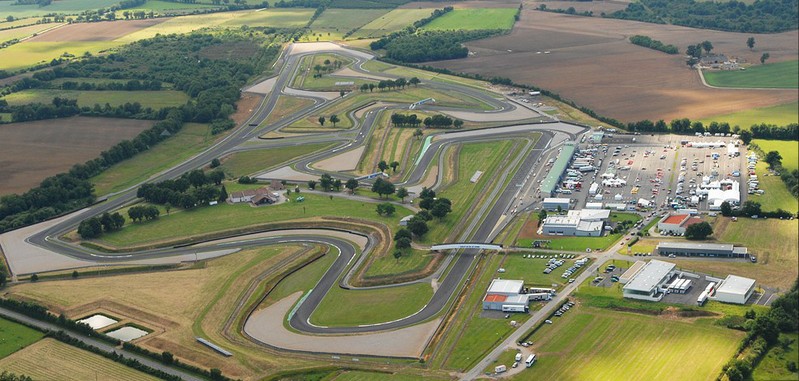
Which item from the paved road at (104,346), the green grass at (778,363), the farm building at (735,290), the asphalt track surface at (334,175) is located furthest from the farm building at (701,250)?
the paved road at (104,346)

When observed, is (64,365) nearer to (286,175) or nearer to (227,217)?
(227,217)

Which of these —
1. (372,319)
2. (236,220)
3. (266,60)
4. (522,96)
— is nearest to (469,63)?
(522,96)

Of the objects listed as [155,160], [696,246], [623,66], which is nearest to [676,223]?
[696,246]

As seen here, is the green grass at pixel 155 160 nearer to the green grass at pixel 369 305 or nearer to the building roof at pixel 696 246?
the green grass at pixel 369 305

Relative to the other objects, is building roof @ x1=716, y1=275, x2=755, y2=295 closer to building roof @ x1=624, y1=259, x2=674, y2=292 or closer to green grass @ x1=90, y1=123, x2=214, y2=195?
building roof @ x1=624, y1=259, x2=674, y2=292

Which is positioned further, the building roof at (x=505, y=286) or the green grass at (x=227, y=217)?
the green grass at (x=227, y=217)
